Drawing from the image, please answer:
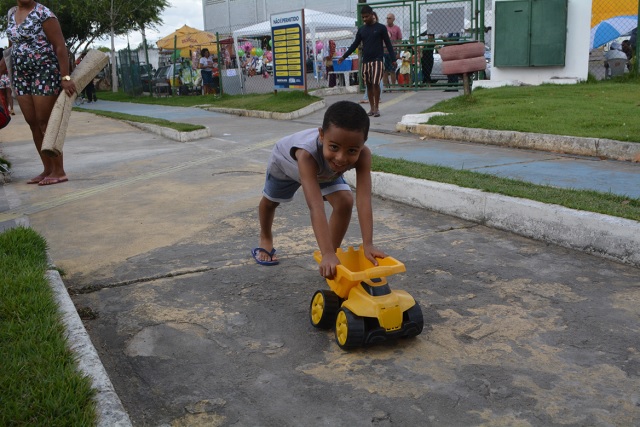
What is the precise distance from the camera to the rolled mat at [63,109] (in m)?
6.16

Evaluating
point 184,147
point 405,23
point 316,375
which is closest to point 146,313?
point 316,375

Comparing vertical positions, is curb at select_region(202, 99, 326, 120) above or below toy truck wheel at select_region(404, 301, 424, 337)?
above

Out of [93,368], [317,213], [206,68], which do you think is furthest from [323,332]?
[206,68]

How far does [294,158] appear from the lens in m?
3.39

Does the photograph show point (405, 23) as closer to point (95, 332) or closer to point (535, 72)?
point (535, 72)

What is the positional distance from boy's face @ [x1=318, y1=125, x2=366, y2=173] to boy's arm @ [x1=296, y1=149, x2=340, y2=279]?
0.50 feet

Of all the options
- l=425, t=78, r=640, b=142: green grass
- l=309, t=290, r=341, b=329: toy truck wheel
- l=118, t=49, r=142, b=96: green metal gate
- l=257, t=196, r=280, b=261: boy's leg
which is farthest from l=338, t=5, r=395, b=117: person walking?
l=118, t=49, r=142, b=96: green metal gate

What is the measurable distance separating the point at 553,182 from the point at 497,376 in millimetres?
3571

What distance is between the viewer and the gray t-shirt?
3.23m

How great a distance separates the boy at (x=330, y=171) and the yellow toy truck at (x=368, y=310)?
0.37 feet

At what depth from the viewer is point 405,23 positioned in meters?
19.5

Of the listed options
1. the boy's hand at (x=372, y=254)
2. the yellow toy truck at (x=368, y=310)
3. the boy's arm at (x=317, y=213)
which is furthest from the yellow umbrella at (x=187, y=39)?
the yellow toy truck at (x=368, y=310)

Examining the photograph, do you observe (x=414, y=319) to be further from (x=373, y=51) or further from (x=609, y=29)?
(x=609, y=29)

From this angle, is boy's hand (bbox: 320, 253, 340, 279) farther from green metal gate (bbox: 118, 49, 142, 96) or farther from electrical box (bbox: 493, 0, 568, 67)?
green metal gate (bbox: 118, 49, 142, 96)
